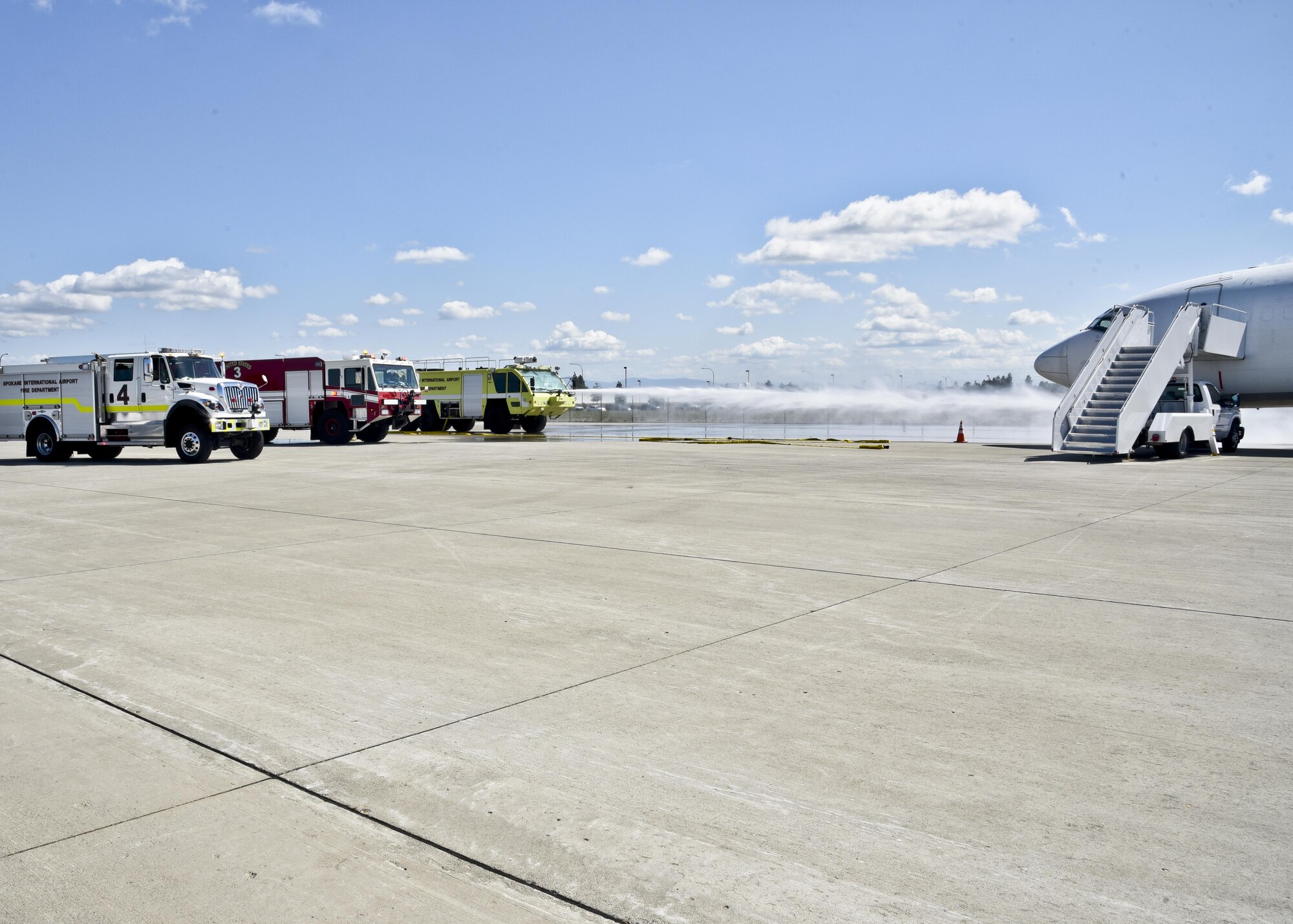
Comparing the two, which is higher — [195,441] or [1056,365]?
[1056,365]

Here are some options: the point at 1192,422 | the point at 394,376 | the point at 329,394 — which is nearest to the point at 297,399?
the point at 329,394

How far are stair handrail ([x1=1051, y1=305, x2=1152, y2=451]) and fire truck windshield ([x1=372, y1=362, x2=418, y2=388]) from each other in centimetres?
2123

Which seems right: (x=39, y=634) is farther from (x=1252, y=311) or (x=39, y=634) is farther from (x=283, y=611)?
(x=1252, y=311)

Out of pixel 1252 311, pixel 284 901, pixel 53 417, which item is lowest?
pixel 284 901

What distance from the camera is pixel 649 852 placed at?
3270mm

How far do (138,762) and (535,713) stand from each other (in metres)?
1.71

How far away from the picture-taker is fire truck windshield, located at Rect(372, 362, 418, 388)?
33.0 meters

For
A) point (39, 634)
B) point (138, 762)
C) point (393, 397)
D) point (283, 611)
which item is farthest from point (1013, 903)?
point (393, 397)

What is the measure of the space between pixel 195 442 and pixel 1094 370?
21916mm

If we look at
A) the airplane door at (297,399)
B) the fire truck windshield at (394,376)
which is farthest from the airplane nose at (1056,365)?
the airplane door at (297,399)

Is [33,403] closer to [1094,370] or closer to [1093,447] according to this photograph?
[1093,447]

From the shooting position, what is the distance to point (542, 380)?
3969cm

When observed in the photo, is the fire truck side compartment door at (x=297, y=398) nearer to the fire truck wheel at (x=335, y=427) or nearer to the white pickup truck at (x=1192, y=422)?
the fire truck wheel at (x=335, y=427)

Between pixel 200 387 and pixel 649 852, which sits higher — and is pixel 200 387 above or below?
above
